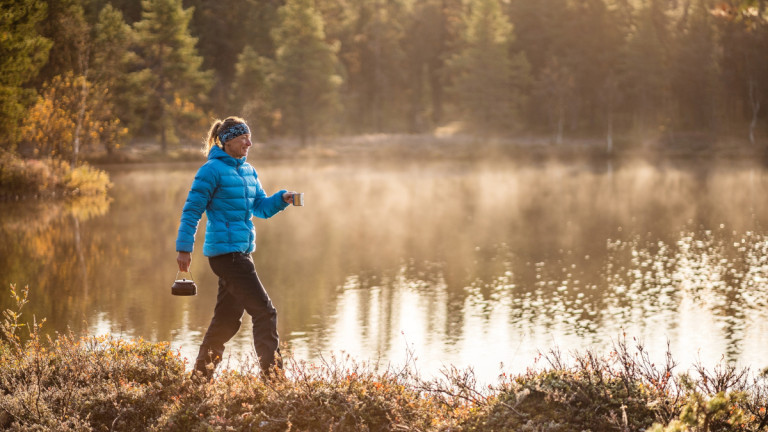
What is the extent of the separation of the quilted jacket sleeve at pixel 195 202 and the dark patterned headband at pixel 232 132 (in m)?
0.28

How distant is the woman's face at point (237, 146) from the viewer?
754 centimetres

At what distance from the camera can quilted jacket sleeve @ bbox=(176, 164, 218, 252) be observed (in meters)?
7.35

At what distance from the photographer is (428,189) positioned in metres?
41.4

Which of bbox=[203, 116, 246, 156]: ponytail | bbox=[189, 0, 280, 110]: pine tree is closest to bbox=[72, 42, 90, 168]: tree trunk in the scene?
bbox=[203, 116, 246, 156]: ponytail

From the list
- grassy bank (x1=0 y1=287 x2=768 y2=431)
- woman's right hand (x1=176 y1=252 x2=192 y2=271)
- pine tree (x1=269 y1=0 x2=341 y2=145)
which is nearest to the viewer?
grassy bank (x1=0 y1=287 x2=768 y2=431)

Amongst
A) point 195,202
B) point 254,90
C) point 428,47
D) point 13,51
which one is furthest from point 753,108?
point 195,202

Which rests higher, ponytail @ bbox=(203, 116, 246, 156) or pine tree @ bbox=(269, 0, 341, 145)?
pine tree @ bbox=(269, 0, 341, 145)

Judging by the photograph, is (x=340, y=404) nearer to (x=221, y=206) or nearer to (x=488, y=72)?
(x=221, y=206)

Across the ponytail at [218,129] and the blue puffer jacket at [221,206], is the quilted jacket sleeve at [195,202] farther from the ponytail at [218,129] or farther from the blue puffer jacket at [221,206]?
the ponytail at [218,129]

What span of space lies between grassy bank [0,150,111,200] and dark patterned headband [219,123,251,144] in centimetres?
2795

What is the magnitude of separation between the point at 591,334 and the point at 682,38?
70775 millimetres

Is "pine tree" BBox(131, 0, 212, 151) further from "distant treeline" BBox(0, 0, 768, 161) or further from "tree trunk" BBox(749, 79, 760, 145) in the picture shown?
"tree trunk" BBox(749, 79, 760, 145)

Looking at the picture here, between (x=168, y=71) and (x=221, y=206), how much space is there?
58141mm

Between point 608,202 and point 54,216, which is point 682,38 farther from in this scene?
point 54,216
